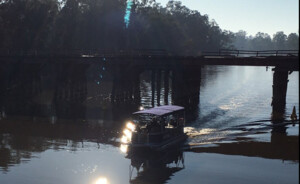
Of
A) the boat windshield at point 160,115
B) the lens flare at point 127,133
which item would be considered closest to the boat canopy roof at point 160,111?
Answer: the boat windshield at point 160,115

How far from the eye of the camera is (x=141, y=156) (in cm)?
3038

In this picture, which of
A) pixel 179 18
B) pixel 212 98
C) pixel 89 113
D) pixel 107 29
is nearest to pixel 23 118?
pixel 89 113

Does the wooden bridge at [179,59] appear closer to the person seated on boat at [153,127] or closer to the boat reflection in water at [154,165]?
the boat reflection in water at [154,165]

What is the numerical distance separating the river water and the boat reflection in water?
6 centimetres

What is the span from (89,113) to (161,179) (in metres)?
25.5

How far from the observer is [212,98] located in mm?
65062

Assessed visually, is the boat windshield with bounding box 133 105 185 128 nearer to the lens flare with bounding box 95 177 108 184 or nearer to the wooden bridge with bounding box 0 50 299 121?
the lens flare with bounding box 95 177 108 184

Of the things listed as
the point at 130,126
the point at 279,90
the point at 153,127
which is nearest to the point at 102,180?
the point at 153,127

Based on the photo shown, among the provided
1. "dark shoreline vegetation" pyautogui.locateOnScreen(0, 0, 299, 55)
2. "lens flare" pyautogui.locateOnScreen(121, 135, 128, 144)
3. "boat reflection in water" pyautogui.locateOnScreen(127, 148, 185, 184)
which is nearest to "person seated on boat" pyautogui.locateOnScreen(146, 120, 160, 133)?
"boat reflection in water" pyautogui.locateOnScreen(127, 148, 185, 184)

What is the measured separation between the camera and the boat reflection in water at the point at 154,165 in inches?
1035

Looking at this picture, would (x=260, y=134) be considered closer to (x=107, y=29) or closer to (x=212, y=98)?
(x=212, y=98)

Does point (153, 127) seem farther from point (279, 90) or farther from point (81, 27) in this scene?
point (81, 27)

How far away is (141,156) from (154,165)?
5.57 ft

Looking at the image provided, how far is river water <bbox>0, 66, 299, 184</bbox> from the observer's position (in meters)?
26.2
